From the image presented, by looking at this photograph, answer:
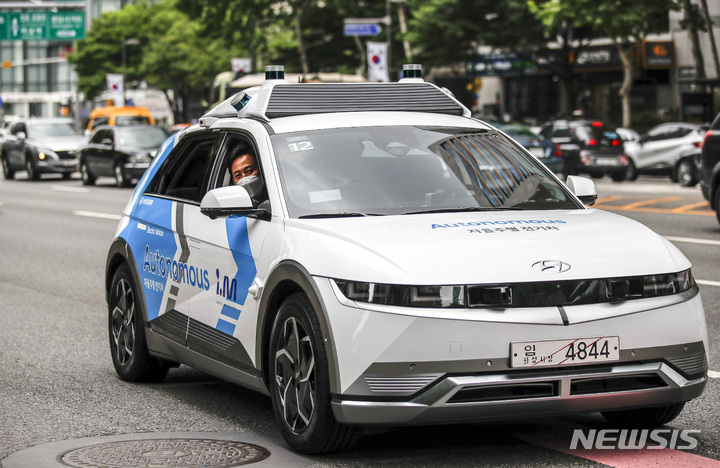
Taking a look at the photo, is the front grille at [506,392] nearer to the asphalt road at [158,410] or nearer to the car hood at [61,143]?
the asphalt road at [158,410]

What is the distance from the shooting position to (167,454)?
5598 mm

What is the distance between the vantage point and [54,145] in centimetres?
3819

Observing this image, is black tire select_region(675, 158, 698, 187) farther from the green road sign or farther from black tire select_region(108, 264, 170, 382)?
the green road sign

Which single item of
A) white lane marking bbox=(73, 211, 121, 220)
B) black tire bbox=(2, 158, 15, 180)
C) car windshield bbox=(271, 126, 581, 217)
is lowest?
black tire bbox=(2, 158, 15, 180)

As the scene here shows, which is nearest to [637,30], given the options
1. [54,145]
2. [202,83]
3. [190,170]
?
[54,145]

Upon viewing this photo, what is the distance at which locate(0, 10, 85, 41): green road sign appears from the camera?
6172 centimetres

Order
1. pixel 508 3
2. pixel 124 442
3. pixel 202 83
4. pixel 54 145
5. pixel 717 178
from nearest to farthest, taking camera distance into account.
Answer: pixel 124 442, pixel 717 178, pixel 54 145, pixel 508 3, pixel 202 83

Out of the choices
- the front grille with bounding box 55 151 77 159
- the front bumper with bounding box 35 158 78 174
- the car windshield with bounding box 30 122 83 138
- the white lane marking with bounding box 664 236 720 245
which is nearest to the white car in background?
the white lane marking with bounding box 664 236 720 245

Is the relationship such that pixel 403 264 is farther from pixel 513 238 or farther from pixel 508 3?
pixel 508 3

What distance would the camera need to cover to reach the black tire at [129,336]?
24.3ft

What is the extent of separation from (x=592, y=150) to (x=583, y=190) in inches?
1031

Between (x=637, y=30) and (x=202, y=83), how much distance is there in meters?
43.4

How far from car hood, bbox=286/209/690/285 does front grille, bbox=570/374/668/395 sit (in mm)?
422

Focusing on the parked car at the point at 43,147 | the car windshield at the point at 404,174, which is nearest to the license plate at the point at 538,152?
the parked car at the point at 43,147
